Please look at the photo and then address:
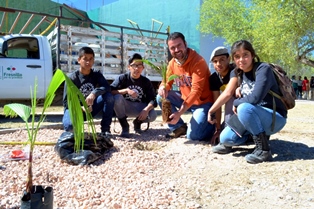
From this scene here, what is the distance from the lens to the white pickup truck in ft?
21.8

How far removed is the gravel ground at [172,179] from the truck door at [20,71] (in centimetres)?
313

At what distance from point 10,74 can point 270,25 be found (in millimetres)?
13958

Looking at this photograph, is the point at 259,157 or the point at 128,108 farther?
the point at 128,108

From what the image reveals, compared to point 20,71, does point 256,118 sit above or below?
below

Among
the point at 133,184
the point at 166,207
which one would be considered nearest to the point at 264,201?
the point at 166,207

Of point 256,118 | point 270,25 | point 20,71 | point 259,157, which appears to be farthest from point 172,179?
point 270,25

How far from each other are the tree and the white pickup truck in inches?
394

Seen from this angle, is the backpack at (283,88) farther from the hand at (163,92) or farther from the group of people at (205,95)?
the hand at (163,92)

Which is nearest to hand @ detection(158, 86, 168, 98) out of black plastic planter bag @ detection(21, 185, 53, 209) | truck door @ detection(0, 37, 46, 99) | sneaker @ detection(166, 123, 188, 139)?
sneaker @ detection(166, 123, 188, 139)

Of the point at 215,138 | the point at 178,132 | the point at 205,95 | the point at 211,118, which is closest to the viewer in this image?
the point at 211,118

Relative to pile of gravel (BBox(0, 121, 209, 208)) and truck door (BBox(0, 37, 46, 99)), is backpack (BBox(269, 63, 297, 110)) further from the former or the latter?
truck door (BBox(0, 37, 46, 99))

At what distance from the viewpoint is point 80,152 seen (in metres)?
3.21

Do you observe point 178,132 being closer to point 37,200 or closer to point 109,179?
point 109,179

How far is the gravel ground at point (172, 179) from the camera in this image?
2.31 metres
